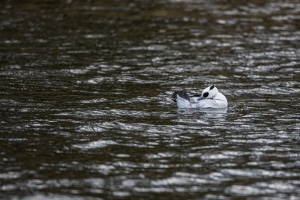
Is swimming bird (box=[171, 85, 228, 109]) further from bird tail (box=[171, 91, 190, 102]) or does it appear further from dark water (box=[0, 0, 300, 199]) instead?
dark water (box=[0, 0, 300, 199])

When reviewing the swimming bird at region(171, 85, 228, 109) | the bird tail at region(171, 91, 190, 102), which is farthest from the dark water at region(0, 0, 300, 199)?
the bird tail at region(171, 91, 190, 102)

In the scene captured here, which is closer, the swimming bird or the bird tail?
the bird tail

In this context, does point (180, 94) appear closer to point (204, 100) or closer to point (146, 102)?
point (204, 100)

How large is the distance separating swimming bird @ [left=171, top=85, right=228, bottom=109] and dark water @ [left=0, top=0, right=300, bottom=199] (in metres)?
0.18

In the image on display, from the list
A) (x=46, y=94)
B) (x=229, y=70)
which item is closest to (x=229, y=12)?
(x=229, y=70)

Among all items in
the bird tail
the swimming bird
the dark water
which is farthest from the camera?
the swimming bird

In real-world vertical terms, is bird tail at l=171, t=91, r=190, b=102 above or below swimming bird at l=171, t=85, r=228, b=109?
above

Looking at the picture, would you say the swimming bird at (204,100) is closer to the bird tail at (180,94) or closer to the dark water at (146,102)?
the bird tail at (180,94)

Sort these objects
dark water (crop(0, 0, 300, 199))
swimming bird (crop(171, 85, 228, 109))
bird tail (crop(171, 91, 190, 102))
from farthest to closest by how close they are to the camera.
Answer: swimming bird (crop(171, 85, 228, 109)) → bird tail (crop(171, 91, 190, 102)) → dark water (crop(0, 0, 300, 199))

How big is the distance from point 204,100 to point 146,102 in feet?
5.37

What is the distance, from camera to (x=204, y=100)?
687 inches

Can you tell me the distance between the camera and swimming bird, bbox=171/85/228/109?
→ 56.5 feet

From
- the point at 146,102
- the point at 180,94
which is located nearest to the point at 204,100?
the point at 180,94

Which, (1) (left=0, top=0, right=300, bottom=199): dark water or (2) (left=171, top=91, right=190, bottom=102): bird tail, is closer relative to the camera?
(1) (left=0, top=0, right=300, bottom=199): dark water
